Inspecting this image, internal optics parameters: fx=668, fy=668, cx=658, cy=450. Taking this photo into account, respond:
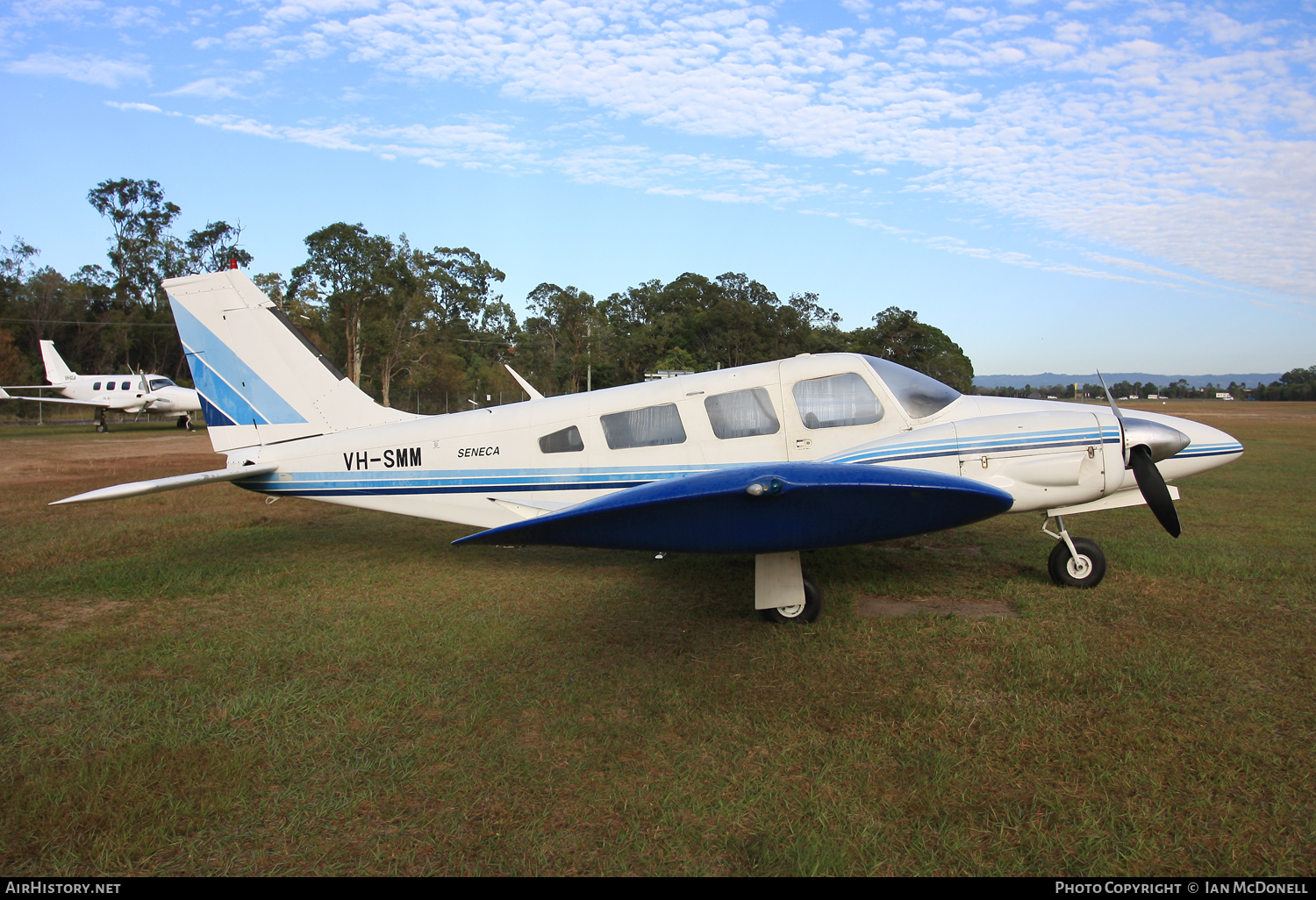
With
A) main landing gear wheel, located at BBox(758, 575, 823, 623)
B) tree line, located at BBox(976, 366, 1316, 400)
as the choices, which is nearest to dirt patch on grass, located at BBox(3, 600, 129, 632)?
main landing gear wheel, located at BBox(758, 575, 823, 623)

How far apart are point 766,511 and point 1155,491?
3.46 metres

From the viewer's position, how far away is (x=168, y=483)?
5527mm

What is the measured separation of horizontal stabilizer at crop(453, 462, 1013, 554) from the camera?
3500 millimetres

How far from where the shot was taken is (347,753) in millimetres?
3332

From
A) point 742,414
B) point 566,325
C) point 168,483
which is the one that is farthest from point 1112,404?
point 566,325

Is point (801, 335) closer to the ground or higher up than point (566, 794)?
higher up

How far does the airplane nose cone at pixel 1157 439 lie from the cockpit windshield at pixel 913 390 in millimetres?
1317

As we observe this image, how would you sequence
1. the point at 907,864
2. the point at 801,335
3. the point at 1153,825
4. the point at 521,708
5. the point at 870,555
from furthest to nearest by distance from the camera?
the point at 801,335 < the point at 870,555 < the point at 521,708 < the point at 1153,825 < the point at 907,864

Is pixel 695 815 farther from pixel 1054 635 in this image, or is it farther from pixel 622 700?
pixel 1054 635

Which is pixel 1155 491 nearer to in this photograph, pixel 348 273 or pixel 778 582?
pixel 778 582

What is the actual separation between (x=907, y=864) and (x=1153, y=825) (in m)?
Answer: 1.07

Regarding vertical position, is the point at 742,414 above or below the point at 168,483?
above

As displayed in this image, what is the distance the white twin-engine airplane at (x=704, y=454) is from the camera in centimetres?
369

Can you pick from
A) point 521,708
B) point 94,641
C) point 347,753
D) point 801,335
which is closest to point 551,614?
point 521,708
